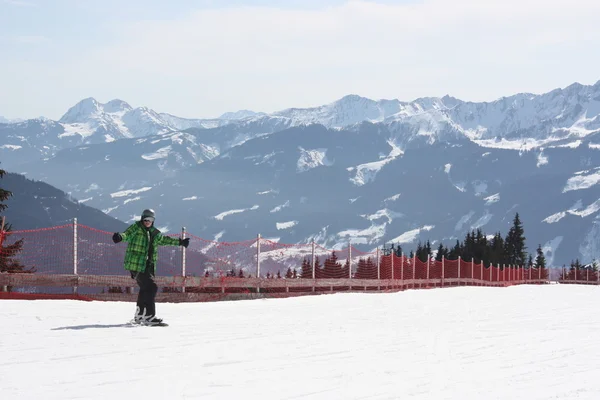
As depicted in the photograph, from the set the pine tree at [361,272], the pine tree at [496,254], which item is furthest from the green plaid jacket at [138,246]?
the pine tree at [496,254]

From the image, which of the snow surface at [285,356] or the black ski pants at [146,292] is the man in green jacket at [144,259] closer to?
the black ski pants at [146,292]

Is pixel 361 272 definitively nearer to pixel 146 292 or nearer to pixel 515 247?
pixel 146 292

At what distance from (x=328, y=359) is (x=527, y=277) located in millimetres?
77302

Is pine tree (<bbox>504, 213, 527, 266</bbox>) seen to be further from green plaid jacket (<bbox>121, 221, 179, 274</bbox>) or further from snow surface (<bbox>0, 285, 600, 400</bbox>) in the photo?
green plaid jacket (<bbox>121, 221, 179, 274</bbox>)

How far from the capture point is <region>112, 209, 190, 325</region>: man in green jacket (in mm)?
14781

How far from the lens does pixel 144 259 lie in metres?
14.9

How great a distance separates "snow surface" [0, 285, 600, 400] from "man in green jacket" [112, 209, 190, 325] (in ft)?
Answer: 1.39

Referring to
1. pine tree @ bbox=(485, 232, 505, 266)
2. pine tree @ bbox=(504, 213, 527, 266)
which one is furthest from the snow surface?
pine tree @ bbox=(504, 213, 527, 266)

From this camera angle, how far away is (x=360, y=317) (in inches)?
771

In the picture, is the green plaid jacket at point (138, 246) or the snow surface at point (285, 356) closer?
the snow surface at point (285, 356)

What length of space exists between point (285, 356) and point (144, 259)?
165 inches

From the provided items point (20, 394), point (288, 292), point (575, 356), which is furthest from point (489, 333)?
point (288, 292)

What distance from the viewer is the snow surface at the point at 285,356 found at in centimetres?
906

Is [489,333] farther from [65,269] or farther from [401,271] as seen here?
[65,269]
